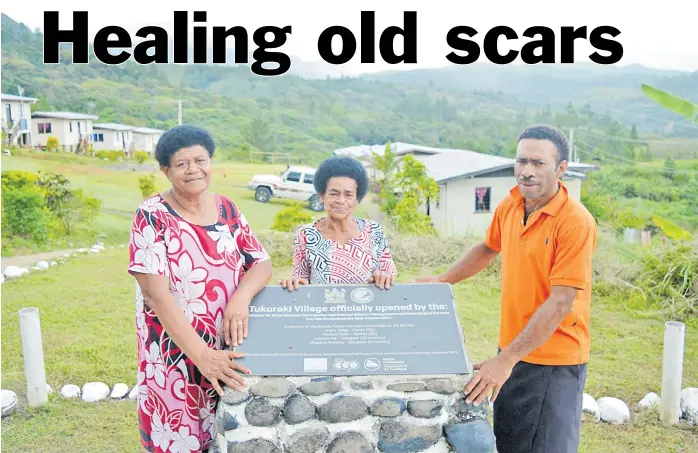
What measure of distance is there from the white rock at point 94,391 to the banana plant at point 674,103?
5.24 m

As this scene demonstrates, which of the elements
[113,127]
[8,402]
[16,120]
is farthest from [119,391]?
[113,127]

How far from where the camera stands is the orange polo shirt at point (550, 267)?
2.27m

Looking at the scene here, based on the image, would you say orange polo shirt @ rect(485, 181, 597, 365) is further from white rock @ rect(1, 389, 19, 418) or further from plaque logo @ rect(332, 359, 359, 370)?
white rock @ rect(1, 389, 19, 418)

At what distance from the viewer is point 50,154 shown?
40.7 feet

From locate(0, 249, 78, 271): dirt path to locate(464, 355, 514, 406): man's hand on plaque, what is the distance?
8.63m

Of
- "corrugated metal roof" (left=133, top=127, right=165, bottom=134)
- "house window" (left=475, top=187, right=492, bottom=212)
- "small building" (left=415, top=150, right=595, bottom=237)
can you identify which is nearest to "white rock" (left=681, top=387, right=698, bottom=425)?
"small building" (left=415, top=150, right=595, bottom=237)

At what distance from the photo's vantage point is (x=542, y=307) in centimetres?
228

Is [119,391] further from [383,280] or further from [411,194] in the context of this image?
[411,194]

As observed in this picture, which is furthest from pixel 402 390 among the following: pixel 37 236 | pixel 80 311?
pixel 37 236

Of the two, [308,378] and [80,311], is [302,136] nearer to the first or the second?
[80,311]

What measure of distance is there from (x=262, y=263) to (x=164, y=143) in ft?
1.95

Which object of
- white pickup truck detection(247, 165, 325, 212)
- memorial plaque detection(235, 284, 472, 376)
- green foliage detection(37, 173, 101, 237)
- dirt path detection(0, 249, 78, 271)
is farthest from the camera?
white pickup truck detection(247, 165, 325, 212)

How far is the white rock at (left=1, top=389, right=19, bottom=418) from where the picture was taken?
454 centimetres

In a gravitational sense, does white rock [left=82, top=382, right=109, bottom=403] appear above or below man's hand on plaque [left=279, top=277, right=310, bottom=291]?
below
